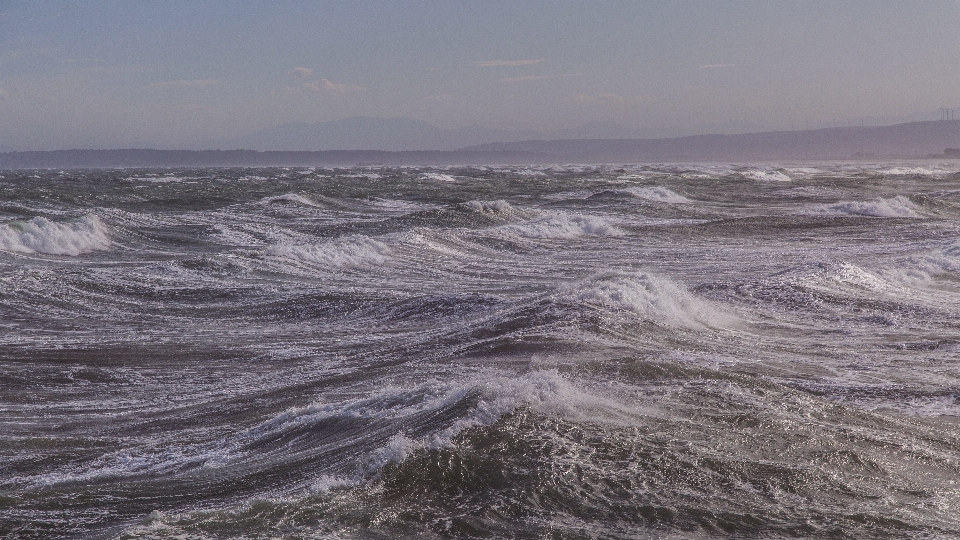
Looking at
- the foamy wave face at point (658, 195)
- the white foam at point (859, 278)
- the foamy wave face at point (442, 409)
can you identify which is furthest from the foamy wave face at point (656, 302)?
the foamy wave face at point (658, 195)

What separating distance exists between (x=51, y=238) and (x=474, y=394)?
17075 mm

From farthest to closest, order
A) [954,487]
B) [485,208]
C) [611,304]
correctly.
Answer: [485,208], [611,304], [954,487]

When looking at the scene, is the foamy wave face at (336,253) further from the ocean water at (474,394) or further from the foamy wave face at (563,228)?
the foamy wave face at (563,228)

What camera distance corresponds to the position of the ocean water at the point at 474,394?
5172 millimetres

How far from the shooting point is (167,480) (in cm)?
605

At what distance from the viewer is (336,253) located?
61.3 ft

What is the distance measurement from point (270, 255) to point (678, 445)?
1310 centimetres

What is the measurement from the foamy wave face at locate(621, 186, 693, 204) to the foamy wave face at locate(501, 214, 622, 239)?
11.6m

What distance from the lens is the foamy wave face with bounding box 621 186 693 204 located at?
38537 mm

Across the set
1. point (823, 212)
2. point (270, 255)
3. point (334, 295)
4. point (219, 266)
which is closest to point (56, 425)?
point (334, 295)

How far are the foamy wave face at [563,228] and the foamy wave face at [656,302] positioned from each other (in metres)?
11.4

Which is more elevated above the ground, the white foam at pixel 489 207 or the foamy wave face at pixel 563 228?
the white foam at pixel 489 207

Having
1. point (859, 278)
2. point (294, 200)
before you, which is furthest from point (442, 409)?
point (294, 200)

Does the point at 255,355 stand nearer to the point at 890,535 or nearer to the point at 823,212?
the point at 890,535
